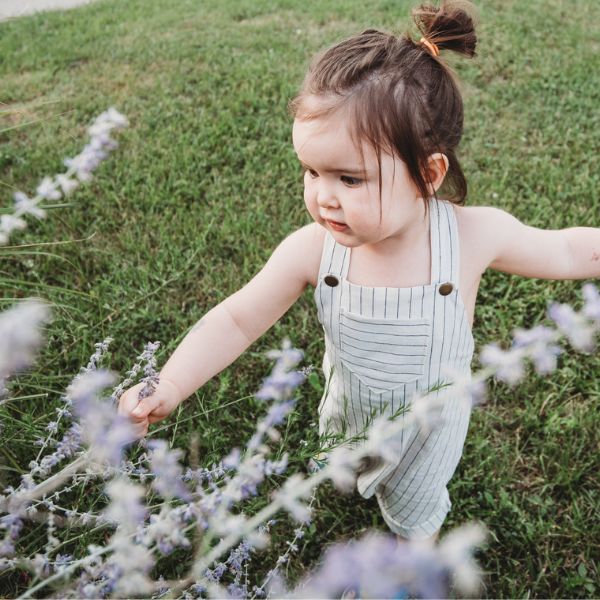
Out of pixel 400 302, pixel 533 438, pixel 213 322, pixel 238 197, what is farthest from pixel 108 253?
pixel 533 438

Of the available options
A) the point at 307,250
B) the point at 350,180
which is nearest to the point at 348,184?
the point at 350,180

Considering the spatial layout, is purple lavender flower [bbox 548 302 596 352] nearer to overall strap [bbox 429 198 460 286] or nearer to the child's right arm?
overall strap [bbox 429 198 460 286]

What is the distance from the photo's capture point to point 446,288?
156 centimetres

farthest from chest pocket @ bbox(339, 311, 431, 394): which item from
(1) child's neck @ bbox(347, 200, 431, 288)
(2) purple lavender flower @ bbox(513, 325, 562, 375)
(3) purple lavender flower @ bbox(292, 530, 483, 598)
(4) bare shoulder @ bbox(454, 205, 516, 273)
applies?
(3) purple lavender flower @ bbox(292, 530, 483, 598)

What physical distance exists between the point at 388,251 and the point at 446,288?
0.18 meters

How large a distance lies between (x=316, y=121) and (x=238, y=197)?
1982 millimetres

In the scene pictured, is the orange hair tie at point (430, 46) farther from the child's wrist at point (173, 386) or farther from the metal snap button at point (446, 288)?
the child's wrist at point (173, 386)

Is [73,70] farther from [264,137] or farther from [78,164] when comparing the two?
[78,164]

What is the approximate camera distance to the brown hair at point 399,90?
1.31 metres

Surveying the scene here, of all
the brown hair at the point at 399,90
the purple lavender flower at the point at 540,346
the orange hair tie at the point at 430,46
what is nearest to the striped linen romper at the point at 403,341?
the brown hair at the point at 399,90

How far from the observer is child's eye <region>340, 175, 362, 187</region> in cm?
134

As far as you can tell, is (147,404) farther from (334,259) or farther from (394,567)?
(394,567)

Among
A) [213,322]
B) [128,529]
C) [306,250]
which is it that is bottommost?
[213,322]

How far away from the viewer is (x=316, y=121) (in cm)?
134
